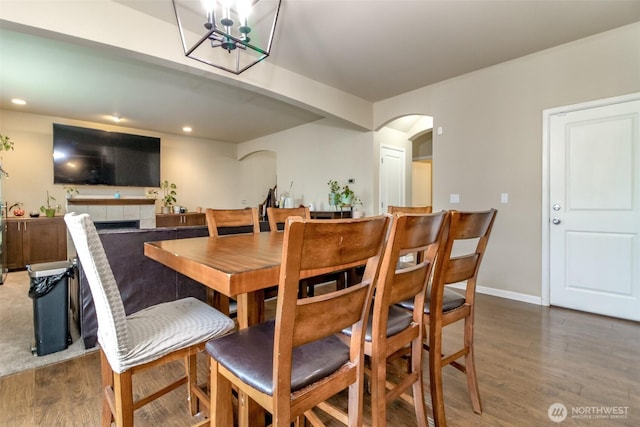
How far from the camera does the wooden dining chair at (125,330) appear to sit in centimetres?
96

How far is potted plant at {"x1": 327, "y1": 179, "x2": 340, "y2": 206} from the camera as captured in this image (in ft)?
16.3

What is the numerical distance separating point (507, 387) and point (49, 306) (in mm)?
3038

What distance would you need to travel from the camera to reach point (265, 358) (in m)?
0.90

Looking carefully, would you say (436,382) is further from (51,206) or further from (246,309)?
(51,206)

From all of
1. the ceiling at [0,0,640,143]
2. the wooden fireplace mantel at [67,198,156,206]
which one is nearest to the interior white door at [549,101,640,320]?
the ceiling at [0,0,640,143]

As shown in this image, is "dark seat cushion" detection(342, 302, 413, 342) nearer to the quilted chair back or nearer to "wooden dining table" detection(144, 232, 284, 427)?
"wooden dining table" detection(144, 232, 284, 427)

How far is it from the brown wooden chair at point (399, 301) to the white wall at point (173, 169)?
6.48m

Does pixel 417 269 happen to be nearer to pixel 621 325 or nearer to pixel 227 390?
pixel 227 390

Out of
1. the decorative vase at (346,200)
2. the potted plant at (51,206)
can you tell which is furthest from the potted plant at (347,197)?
the potted plant at (51,206)

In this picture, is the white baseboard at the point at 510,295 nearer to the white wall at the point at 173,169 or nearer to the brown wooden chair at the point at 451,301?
the brown wooden chair at the point at 451,301

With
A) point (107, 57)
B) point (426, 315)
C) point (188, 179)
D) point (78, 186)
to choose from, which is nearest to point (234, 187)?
point (188, 179)

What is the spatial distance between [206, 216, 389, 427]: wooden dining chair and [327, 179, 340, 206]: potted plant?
Result: 13.0 feet

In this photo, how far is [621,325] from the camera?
261 cm

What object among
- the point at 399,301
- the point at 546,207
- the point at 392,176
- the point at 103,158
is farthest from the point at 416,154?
the point at 103,158
